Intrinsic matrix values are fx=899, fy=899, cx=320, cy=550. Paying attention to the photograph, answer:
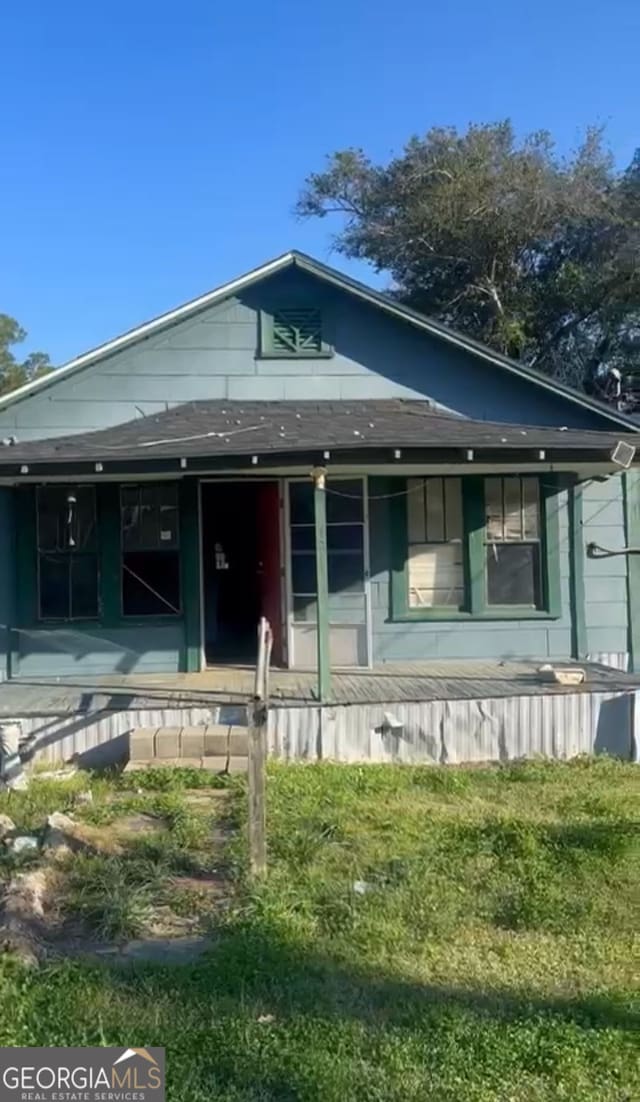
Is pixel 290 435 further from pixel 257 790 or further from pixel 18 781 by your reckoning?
pixel 257 790

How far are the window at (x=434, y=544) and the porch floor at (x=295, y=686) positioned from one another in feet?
2.51

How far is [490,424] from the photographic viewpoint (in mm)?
9680

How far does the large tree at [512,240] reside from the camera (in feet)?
81.8

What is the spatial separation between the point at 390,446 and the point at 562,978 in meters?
4.73

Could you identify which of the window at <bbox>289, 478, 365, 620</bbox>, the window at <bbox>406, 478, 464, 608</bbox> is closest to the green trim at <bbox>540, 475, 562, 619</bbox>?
the window at <bbox>406, 478, 464, 608</bbox>

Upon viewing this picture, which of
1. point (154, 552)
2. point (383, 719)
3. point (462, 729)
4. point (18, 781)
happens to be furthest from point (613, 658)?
point (18, 781)

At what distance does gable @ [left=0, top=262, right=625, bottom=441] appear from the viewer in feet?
31.6

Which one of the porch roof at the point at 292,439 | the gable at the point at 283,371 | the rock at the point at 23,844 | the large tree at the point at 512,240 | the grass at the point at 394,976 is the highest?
the large tree at the point at 512,240

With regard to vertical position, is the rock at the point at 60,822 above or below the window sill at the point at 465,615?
below

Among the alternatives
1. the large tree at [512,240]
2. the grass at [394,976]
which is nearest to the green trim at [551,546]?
the grass at [394,976]

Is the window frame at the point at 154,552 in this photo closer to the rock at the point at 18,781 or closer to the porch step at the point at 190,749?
the porch step at the point at 190,749

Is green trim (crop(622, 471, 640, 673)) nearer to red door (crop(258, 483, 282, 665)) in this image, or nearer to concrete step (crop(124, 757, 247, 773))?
red door (crop(258, 483, 282, 665))

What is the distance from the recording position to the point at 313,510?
925 centimetres

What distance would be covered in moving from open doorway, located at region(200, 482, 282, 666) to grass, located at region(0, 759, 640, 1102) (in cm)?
421
